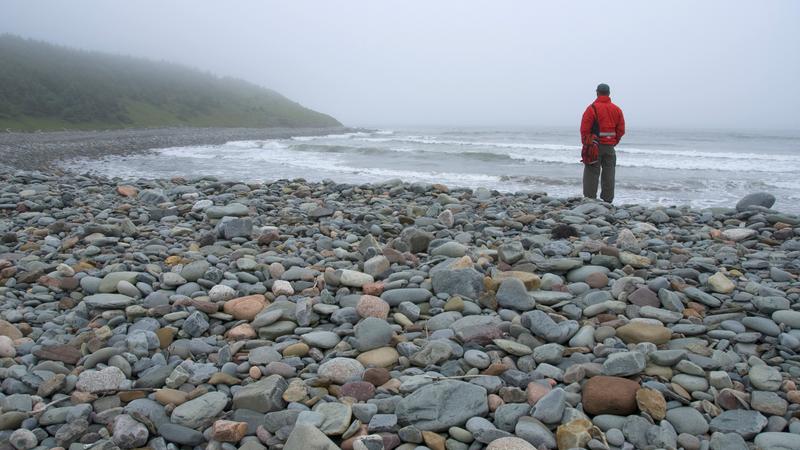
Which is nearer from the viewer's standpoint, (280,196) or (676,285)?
(676,285)

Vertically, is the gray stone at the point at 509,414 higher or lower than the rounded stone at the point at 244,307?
lower

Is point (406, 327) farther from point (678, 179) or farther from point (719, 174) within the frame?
point (719, 174)

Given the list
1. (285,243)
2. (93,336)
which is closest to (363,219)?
(285,243)

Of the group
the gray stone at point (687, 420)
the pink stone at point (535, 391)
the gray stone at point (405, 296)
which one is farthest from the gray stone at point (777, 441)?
the gray stone at point (405, 296)

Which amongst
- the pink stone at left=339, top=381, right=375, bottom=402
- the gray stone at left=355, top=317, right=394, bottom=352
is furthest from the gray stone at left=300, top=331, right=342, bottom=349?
the pink stone at left=339, top=381, right=375, bottom=402

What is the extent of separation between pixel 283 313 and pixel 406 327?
916 millimetres

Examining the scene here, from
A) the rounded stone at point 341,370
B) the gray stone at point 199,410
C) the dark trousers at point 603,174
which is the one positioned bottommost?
the gray stone at point 199,410

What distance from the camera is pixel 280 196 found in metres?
8.45

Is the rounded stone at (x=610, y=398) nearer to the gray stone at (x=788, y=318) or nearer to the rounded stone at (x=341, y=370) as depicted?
the rounded stone at (x=341, y=370)

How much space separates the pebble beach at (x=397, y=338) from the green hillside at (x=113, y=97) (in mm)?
42898

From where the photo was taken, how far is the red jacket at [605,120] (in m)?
8.41

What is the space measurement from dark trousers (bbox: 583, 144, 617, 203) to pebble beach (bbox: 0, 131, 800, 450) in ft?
9.64

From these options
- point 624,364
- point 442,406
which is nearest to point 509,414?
point 442,406

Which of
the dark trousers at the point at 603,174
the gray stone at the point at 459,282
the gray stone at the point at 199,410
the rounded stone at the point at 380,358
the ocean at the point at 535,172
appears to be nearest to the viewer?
the gray stone at the point at 199,410
